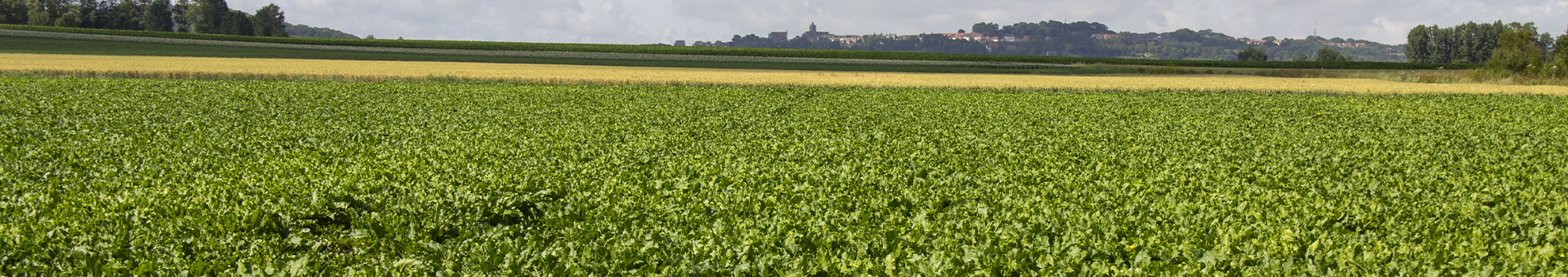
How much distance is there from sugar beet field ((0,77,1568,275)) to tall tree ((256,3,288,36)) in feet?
359

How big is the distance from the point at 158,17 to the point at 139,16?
419 inches

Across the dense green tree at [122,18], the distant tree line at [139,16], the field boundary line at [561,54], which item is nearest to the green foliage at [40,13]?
the distant tree line at [139,16]

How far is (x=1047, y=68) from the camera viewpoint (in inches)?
3206

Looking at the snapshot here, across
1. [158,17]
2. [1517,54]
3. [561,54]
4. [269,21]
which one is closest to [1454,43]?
[1517,54]

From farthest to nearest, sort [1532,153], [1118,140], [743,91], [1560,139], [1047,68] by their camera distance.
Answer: [1047,68]
[743,91]
[1560,139]
[1118,140]
[1532,153]

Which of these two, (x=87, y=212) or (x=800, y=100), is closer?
(x=87, y=212)

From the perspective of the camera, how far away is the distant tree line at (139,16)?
10781 cm

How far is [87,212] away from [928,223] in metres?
7.92

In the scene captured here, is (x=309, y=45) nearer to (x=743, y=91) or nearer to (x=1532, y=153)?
(x=743, y=91)

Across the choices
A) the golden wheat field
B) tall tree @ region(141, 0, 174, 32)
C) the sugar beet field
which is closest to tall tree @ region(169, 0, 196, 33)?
tall tree @ region(141, 0, 174, 32)

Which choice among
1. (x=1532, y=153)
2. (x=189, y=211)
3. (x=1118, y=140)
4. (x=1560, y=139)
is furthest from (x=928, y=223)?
(x=1560, y=139)

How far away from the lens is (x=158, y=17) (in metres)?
115

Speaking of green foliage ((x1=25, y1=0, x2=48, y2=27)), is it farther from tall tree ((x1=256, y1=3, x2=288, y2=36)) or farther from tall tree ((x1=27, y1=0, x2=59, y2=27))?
tall tree ((x1=256, y1=3, x2=288, y2=36))

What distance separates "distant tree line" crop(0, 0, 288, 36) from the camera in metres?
108
